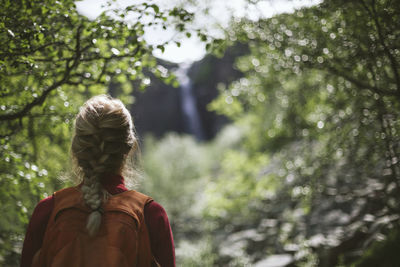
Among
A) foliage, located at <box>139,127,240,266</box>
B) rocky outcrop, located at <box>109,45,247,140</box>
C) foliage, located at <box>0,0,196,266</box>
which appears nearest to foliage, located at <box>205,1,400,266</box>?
foliage, located at <box>0,0,196,266</box>

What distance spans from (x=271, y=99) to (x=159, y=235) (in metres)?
5.48

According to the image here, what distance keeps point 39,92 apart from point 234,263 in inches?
297

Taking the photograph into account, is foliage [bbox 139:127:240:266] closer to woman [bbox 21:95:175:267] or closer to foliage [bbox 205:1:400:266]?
foliage [bbox 205:1:400:266]

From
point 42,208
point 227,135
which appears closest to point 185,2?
point 42,208

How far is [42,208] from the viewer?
5.35ft

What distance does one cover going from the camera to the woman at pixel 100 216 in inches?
57.8

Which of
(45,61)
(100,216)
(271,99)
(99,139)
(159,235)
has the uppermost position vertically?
(271,99)

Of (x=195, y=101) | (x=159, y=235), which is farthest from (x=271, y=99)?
(x=195, y=101)

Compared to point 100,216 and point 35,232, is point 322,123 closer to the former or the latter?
point 100,216

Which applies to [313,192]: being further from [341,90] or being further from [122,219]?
[122,219]

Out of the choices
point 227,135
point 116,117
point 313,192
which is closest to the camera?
point 116,117

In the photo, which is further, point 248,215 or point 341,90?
point 248,215

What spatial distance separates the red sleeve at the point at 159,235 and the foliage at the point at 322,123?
219 centimetres

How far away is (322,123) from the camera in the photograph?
183 inches
